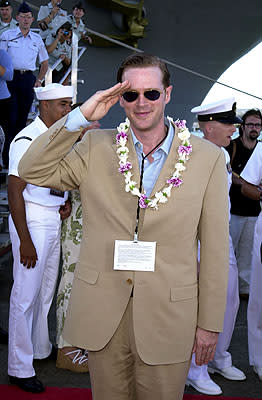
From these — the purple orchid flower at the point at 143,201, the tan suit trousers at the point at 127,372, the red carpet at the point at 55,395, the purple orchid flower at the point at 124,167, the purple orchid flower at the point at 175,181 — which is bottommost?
the red carpet at the point at 55,395

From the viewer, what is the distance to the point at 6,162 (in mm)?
6812

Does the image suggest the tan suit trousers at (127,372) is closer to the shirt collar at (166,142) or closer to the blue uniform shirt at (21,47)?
the shirt collar at (166,142)

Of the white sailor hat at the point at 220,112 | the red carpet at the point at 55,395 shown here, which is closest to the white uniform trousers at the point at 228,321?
the red carpet at the point at 55,395

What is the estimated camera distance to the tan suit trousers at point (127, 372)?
205cm

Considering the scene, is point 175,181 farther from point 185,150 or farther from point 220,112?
point 220,112

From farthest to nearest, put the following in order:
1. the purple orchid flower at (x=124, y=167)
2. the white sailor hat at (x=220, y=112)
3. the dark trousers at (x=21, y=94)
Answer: the dark trousers at (x=21, y=94)
the white sailor hat at (x=220, y=112)
the purple orchid flower at (x=124, y=167)

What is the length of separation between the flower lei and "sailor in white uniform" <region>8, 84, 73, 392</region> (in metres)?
1.27

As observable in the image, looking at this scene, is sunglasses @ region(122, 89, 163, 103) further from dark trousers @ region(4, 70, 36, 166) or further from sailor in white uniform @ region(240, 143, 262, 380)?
dark trousers @ region(4, 70, 36, 166)

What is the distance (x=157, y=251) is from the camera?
2020 mm

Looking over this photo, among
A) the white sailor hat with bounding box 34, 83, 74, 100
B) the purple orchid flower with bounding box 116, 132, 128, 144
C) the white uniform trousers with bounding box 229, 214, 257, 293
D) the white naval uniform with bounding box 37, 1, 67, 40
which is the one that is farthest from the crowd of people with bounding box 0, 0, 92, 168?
the purple orchid flower with bounding box 116, 132, 128, 144

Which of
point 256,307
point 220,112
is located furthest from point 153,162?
point 256,307

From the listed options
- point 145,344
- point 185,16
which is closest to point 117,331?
point 145,344

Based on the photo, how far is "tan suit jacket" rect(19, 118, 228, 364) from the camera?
202 cm

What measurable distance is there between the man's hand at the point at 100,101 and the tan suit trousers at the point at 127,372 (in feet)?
2.24
